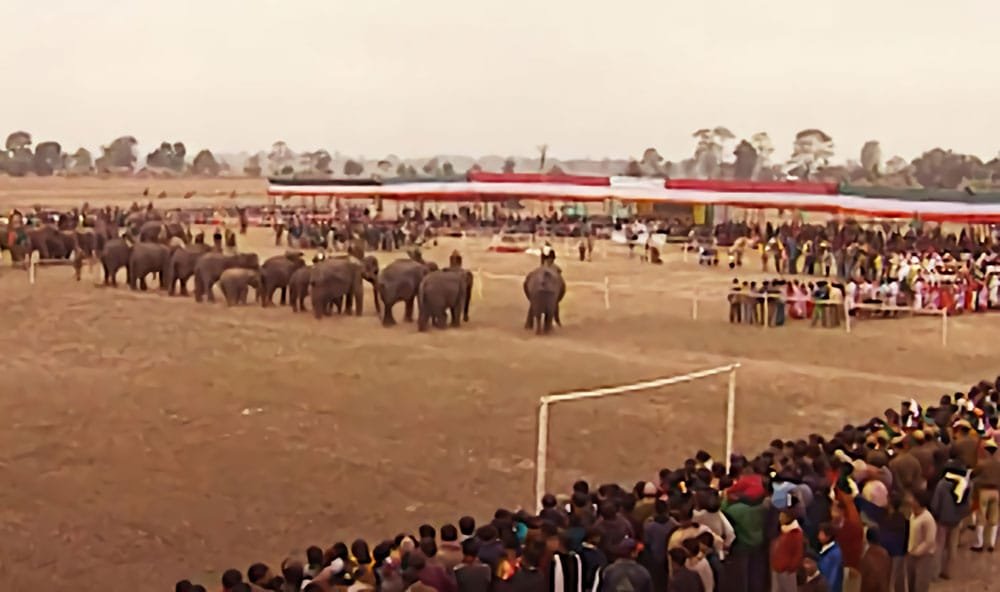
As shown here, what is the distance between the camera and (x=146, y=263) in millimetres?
27328

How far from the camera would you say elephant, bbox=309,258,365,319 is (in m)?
22.8

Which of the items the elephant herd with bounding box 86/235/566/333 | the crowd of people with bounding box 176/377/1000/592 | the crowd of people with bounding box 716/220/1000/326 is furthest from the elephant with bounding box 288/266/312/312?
the crowd of people with bounding box 176/377/1000/592

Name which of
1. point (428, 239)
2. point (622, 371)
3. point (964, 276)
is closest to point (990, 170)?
point (428, 239)

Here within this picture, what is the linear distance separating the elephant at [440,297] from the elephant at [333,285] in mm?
2224

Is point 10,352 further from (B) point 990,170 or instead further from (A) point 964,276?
(B) point 990,170

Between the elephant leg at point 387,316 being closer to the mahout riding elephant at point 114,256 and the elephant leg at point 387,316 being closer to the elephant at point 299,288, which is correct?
the elephant at point 299,288

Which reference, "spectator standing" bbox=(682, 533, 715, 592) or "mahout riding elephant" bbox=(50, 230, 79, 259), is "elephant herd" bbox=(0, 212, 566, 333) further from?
"spectator standing" bbox=(682, 533, 715, 592)

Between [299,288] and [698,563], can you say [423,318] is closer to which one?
[299,288]

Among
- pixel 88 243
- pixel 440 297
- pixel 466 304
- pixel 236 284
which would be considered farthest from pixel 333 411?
pixel 88 243

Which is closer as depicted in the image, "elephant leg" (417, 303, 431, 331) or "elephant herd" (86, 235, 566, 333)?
"elephant leg" (417, 303, 431, 331)

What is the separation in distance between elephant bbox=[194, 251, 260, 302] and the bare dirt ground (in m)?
0.77

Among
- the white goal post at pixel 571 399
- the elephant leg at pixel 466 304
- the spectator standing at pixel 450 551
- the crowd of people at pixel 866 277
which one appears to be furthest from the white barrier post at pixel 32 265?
the spectator standing at pixel 450 551

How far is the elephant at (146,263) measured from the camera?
1075 inches

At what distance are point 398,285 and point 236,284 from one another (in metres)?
4.46
